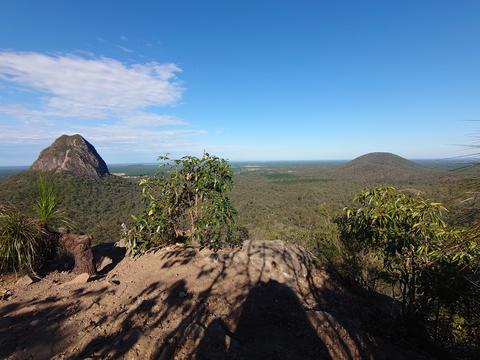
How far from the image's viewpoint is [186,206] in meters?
5.96

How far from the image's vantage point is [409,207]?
469 cm

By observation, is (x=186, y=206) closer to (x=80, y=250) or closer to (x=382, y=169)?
(x=80, y=250)

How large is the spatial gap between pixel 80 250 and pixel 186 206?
209cm

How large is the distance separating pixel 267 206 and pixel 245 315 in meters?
61.6

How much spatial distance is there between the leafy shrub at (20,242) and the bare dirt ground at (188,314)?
303 mm

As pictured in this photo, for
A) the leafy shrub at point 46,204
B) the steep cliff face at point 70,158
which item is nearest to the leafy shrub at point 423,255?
the leafy shrub at point 46,204

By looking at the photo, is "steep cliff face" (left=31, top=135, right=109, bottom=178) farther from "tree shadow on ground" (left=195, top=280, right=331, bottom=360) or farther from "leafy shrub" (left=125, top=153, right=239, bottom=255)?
"tree shadow on ground" (left=195, top=280, right=331, bottom=360)

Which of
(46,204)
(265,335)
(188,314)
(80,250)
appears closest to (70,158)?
(46,204)

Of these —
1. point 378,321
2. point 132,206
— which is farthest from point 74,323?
point 132,206

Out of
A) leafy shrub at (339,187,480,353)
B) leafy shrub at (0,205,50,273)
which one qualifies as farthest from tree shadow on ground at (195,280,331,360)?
leafy shrub at (0,205,50,273)

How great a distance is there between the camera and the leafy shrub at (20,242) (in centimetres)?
446

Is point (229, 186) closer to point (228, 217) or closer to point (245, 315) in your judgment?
point (228, 217)

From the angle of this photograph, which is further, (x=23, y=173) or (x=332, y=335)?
(x=23, y=173)

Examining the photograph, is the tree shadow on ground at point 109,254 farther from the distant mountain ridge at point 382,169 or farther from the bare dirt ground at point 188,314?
the distant mountain ridge at point 382,169
